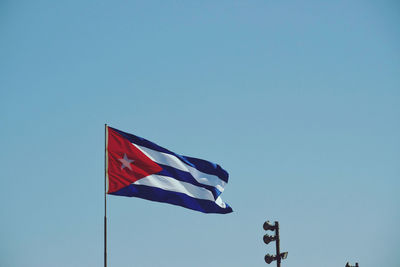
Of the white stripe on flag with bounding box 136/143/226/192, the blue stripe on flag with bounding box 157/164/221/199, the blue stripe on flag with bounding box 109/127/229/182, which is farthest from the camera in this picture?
the blue stripe on flag with bounding box 157/164/221/199

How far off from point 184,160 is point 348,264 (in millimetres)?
10016

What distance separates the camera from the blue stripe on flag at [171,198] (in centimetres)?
3416

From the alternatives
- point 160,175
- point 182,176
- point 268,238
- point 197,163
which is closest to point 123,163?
point 160,175

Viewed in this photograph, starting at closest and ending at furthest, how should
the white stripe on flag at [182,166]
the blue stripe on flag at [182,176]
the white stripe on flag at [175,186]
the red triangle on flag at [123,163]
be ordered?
1. the red triangle on flag at [123,163]
2. the white stripe on flag at [175,186]
3. the white stripe on flag at [182,166]
4. the blue stripe on flag at [182,176]

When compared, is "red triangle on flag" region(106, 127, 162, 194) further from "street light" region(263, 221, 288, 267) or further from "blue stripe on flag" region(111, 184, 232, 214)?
"street light" region(263, 221, 288, 267)

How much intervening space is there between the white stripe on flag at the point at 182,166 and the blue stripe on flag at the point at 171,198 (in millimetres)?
874

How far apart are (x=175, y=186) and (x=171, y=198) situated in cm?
61

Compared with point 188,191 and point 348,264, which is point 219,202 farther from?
point 348,264

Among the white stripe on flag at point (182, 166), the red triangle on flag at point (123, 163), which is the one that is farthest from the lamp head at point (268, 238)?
the red triangle on flag at point (123, 163)

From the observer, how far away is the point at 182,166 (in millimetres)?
36438

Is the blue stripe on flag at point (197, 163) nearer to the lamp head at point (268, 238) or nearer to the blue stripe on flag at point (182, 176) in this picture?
the blue stripe on flag at point (182, 176)

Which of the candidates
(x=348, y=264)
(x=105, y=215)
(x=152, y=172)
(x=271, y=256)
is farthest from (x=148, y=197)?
(x=348, y=264)

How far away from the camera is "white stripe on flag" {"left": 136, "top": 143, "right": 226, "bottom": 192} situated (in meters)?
35.5

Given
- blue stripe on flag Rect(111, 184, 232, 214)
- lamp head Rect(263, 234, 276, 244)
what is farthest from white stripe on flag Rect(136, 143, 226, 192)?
lamp head Rect(263, 234, 276, 244)
